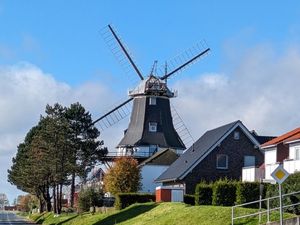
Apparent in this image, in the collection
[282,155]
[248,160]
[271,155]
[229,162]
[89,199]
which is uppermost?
[248,160]

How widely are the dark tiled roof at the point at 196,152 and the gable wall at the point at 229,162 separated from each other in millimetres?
620

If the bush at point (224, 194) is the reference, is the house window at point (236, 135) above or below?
above

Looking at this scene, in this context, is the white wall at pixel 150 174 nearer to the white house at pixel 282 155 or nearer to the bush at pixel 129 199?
the bush at pixel 129 199

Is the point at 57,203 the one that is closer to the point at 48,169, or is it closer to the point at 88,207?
the point at 48,169

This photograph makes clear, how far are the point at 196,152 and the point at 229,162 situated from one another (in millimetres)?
3357

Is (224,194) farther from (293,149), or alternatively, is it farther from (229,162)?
(229,162)

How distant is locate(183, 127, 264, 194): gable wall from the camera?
6206 centimetres

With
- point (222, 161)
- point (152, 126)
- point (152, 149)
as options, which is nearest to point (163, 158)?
point (152, 149)

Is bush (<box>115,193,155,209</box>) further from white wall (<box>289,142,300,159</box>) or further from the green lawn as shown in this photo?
white wall (<box>289,142,300,159</box>)

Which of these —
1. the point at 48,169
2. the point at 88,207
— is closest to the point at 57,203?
the point at 48,169

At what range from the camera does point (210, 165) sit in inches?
2467

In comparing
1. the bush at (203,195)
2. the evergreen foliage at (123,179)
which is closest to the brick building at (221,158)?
the evergreen foliage at (123,179)

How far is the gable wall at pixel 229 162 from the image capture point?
6206cm

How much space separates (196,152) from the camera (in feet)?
213
